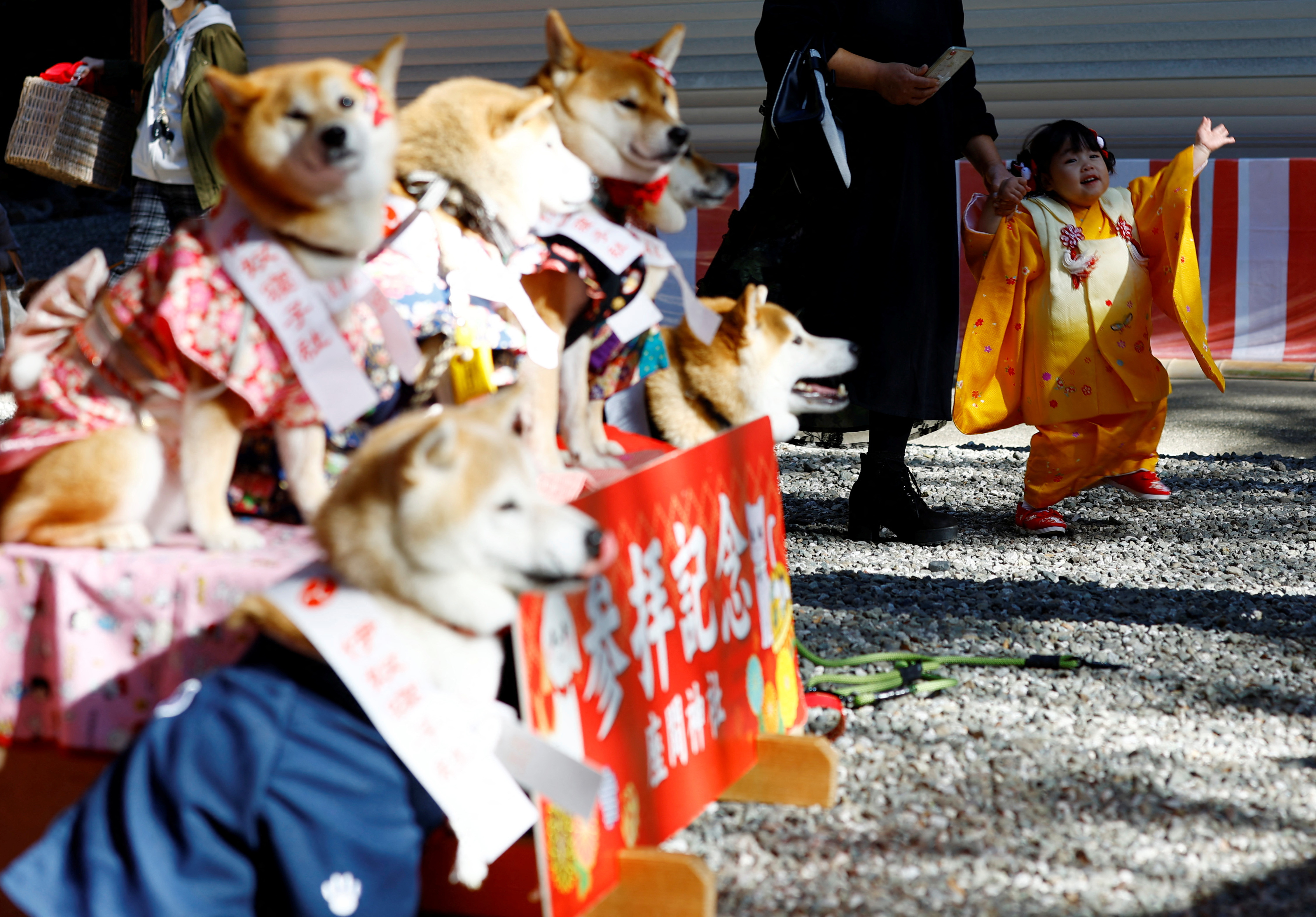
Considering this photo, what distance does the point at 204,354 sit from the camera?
5.06 feet

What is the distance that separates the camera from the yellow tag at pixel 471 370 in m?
1.98

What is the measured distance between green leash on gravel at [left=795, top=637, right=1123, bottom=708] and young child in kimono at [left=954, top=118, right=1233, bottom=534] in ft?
4.77

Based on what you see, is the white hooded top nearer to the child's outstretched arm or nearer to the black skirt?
the black skirt

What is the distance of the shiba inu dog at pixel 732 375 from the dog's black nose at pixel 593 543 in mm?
1224

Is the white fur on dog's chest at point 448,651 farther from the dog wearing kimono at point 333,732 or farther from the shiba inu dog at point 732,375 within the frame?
the shiba inu dog at point 732,375

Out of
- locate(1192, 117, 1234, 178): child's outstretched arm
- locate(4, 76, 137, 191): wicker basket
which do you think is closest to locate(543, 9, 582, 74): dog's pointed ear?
locate(1192, 117, 1234, 178): child's outstretched arm

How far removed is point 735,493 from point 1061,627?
4.80 ft

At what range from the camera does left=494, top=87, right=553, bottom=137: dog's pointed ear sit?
1.89m

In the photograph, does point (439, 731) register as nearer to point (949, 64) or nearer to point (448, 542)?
point (448, 542)

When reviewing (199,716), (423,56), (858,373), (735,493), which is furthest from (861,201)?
(423,56)

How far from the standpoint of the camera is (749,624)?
7.14ft

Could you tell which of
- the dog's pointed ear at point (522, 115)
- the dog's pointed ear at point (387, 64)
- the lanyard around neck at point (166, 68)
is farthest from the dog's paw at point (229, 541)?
the lanyard around neck at point (166, 68)

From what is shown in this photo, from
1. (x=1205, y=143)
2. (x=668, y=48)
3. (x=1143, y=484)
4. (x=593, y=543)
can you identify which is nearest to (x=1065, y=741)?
(x=593, y=543)

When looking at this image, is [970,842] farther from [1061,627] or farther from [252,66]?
[252,66]
